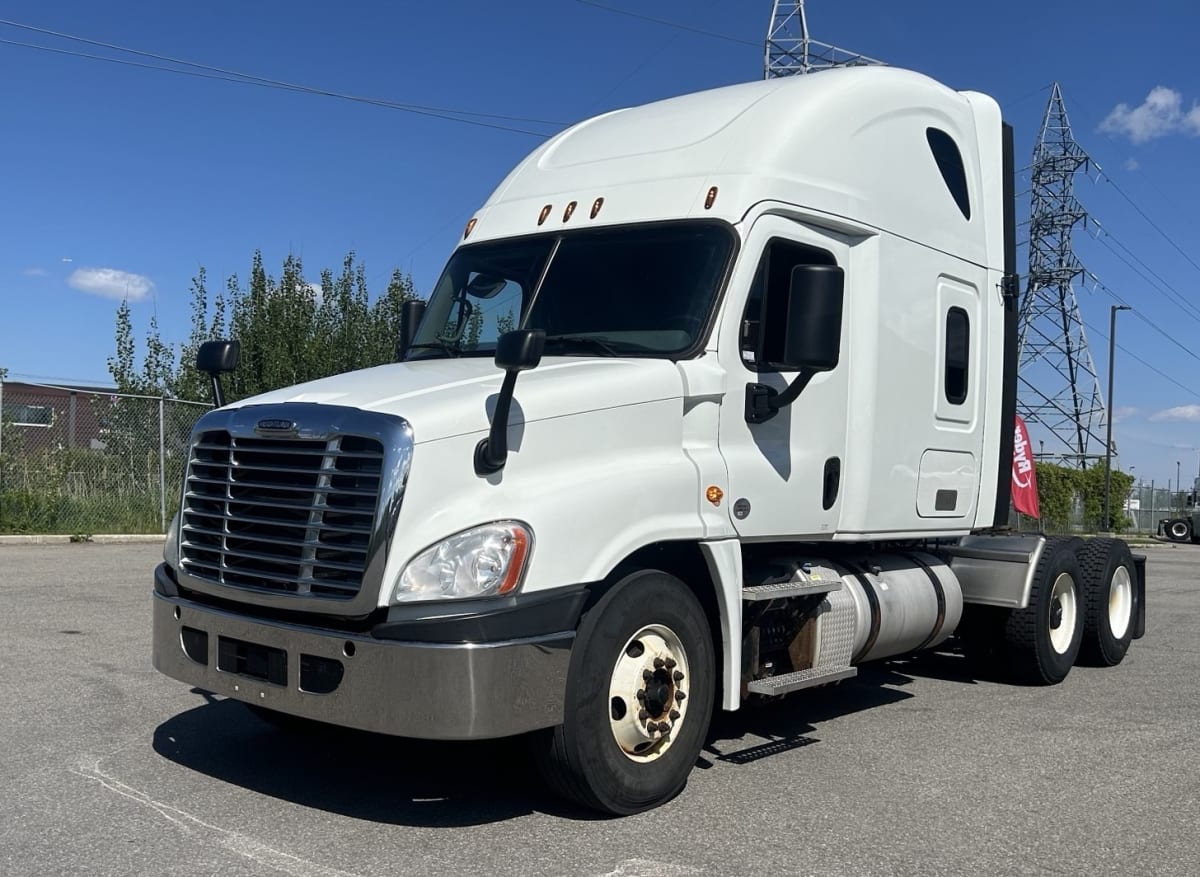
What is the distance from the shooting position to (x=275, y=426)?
4902 millimetres

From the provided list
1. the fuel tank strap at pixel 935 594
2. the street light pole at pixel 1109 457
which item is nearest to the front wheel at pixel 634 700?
the fuel tank strap at pixel 935 594

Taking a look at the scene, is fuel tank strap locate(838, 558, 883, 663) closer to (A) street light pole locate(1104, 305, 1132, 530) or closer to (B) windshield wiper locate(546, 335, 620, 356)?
(B) windshield wiper locate(546, 335, 620, 356)

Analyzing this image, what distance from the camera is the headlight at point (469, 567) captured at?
15.0 ft

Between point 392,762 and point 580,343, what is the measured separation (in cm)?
229

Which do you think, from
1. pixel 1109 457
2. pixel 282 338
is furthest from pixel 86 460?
pixel 1109 457

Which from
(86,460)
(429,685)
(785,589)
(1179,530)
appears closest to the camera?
(429,685)

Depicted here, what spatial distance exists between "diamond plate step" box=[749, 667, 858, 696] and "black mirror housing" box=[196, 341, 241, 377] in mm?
3150

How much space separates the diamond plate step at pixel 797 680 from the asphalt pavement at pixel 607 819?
0.43m

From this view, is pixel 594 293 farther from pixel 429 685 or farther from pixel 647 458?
pixel 429 685

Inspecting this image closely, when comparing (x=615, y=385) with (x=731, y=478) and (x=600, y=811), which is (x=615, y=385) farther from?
(x=600, y=811)

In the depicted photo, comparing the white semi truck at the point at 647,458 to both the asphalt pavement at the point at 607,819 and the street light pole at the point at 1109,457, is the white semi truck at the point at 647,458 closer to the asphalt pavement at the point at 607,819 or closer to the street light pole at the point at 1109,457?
the asphalt pavement at the point at 607,819

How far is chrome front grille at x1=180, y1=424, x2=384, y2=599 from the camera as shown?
183 inches

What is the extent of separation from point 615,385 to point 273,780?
7.97 ft

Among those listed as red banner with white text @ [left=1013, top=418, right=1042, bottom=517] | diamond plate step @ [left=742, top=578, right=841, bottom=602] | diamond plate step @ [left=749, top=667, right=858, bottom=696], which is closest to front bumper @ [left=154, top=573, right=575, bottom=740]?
diamond plate step @ [left=742, top=578, right=841, bottom=602]
